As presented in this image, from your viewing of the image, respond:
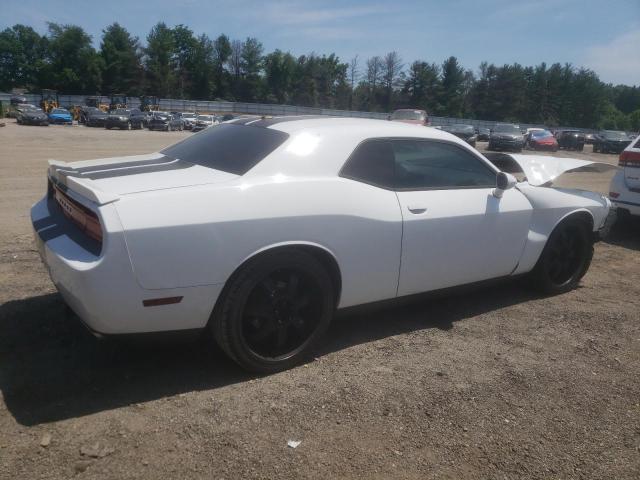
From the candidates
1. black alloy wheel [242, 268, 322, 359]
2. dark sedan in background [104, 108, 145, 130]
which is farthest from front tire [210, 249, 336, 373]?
dark sedan in background [104, 108, 145, 130]

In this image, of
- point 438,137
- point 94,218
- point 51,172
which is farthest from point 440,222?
point 51,172

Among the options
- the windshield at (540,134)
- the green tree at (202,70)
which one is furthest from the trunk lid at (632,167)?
the green tree at (202,70)

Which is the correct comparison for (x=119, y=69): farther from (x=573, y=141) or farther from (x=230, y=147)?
(x=230, y=147)

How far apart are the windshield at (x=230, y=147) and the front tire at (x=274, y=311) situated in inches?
24.1

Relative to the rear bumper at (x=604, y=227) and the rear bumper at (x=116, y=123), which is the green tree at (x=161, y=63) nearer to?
the rear bumper at (x=116, y=123)

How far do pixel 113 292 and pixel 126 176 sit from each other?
82cm

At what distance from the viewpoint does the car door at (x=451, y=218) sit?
351 cm

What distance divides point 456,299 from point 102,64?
96.1 metres

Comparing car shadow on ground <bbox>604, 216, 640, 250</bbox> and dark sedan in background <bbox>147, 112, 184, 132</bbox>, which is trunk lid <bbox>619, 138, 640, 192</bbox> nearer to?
car shadow on ground <bbox>604, 216, 640, 250</bbox>

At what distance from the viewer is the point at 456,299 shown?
15.0ft

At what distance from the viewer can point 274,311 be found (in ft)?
9.89

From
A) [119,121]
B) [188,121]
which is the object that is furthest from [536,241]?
[188,121]

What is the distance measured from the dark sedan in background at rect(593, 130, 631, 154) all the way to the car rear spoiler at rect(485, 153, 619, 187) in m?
33.9

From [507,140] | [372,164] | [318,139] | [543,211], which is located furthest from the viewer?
[507,140]
